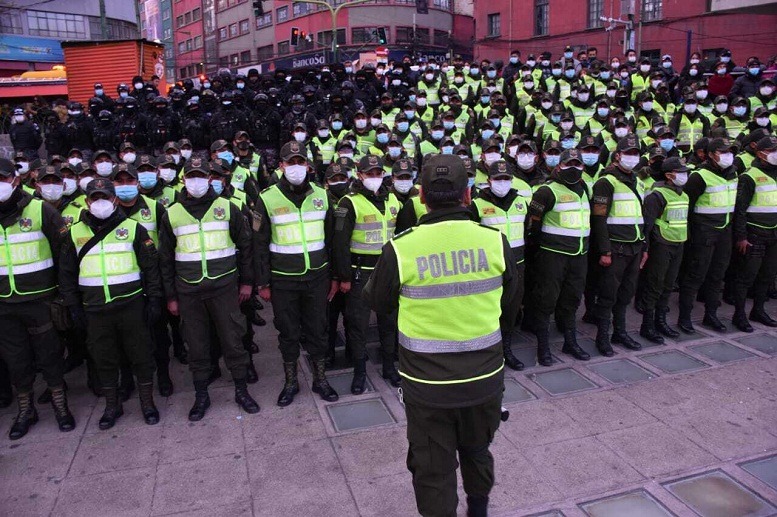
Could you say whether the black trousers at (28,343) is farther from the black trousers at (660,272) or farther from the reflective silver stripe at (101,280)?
the black trousers at (660,272)

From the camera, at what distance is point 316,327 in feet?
17.6

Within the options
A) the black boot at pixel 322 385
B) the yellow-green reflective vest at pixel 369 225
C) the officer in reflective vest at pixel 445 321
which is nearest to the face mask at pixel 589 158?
the yellow-green reflective vest at pixel 369 225

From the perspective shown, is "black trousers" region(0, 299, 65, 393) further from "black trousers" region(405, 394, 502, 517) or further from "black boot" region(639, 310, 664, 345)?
"black boot" region(639, 310, 664, 345)

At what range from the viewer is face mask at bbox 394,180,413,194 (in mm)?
5860

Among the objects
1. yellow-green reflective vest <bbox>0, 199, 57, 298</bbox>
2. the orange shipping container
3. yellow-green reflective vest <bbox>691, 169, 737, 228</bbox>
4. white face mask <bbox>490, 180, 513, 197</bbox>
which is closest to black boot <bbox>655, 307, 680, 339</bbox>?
yellow-green reflective vest <bbox>691, 169, 737, 228</bbox>

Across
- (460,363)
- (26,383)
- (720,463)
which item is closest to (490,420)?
(460,363)

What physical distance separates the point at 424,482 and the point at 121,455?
271cm

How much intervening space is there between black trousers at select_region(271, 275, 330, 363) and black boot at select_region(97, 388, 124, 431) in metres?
1.47

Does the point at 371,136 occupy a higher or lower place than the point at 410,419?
higher

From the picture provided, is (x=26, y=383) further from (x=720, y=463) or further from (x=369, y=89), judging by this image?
(x=369, y=89)

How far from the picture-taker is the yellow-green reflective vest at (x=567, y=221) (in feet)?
19.2

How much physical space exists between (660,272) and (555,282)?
139 cm

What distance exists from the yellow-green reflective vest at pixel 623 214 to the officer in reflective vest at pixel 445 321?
3.47 m

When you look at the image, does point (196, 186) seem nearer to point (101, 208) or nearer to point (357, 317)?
point (101, 208)
